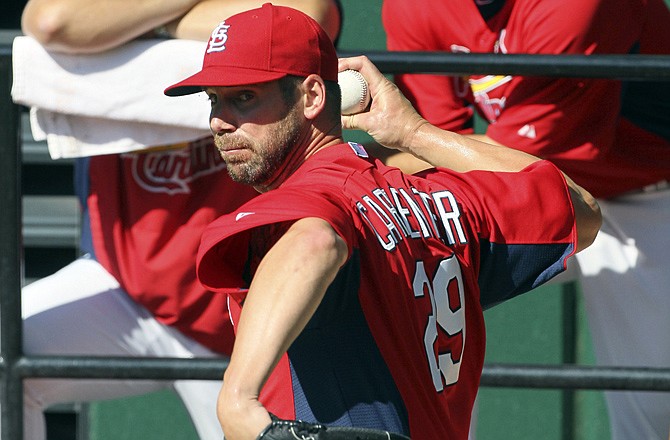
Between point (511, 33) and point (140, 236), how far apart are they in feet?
3.40

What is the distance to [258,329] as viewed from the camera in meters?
1.58

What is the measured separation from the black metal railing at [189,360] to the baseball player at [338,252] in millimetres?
248

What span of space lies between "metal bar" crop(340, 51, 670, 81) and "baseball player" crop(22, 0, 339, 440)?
0.62 m

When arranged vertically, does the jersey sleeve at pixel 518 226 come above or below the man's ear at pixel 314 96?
below

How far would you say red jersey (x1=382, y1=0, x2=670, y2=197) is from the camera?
9.44 feet

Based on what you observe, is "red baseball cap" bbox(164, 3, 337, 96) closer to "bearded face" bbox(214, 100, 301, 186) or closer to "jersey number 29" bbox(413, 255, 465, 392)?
"bearded face" bbox(214, 100, 301, 186)

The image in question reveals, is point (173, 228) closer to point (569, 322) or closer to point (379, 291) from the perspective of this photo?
point (379, 291)

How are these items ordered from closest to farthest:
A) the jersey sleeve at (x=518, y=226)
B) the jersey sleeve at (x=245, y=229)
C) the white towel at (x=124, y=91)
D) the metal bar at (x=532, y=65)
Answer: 1. the jersey sleeve at (x=245, y=229)
2. the jersey sleeve at (x=518, y=226)
3. the metal bar at (x=532, y=65)
4. the white towel at (x=124, y=91)

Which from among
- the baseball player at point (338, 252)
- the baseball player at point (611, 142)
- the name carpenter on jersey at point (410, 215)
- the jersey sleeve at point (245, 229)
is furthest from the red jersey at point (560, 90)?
the jersey sleeve at point (245, 229)

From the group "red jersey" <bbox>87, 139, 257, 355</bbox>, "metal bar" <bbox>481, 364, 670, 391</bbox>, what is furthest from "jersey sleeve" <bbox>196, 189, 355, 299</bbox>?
"red jersey" <bbox>87, 139, 257, 355</bbox>

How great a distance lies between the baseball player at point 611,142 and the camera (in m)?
2.97

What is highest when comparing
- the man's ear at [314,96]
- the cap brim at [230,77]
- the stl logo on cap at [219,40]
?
the stl logo on cap at [219,40]

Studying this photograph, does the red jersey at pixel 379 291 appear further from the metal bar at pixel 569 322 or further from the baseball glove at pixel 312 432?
the metal bar at pixel 569 322

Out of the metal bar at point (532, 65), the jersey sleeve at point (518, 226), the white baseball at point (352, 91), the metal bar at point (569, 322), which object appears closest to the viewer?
the jersey sleeve at point (518, 226)
